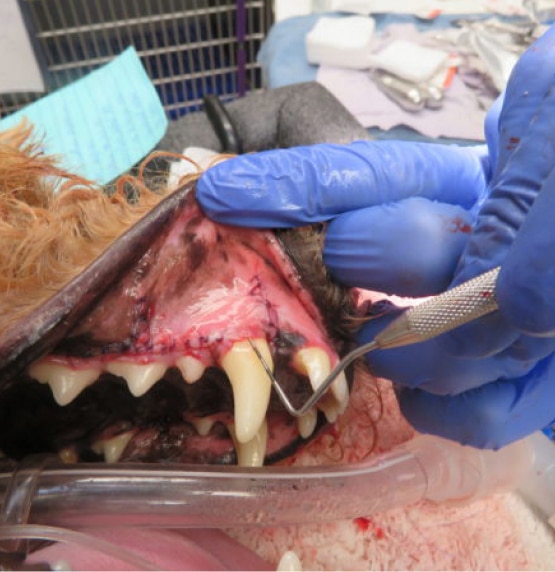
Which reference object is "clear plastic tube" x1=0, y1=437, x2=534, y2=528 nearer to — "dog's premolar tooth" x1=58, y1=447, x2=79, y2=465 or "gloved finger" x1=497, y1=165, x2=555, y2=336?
"dog's premolar tooth" x1=58, y1=447, x2=79, y2=465

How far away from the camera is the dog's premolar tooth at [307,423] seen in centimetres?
65

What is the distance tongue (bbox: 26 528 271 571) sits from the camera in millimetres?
544

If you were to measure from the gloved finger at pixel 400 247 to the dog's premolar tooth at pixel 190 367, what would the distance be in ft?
0.58

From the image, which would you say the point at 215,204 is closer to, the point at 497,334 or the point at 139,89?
the point at 497,334

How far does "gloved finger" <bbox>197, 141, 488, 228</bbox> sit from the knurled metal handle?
17cm

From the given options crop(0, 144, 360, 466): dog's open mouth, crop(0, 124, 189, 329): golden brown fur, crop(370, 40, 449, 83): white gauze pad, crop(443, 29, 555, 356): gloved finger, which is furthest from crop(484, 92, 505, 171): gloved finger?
crop(370, 40, 449, 83): white gauze pad

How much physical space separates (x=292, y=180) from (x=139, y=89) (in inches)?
39.4

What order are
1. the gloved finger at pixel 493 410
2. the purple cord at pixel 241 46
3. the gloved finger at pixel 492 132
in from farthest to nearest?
the purple cord at pixel 241 46
the gloved finger at pixel 492 132
the gloved finger at pixel 493 410

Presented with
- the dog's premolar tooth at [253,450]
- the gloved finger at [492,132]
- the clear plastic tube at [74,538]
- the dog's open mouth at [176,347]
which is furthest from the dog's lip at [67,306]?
the gloved finger at [492,132]

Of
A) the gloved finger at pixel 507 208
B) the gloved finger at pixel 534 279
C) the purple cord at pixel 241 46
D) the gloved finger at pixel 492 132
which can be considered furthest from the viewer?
the purple cord at pixel 241 46

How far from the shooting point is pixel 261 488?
2.00ft

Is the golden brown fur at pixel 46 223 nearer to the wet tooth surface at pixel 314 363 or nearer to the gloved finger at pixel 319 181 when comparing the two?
the gloved finger at pixel 319 181

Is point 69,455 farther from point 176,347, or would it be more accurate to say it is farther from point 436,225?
point 436,225

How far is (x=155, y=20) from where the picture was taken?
1.64 m
